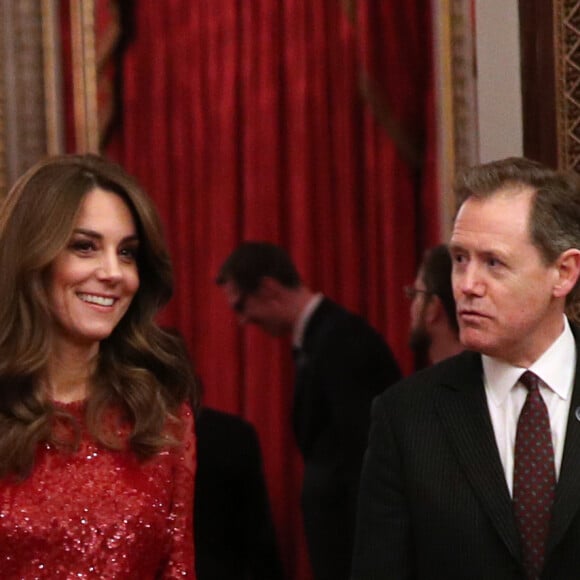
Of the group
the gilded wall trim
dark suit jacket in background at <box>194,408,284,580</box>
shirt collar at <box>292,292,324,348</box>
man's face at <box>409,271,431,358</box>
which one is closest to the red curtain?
shirt collar at <box>292,292,324,348</box>

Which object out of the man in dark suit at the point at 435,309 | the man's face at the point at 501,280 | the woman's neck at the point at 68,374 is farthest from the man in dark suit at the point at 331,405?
the man's face at the point at 501,280

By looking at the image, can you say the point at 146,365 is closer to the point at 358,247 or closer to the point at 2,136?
the point at 2,136

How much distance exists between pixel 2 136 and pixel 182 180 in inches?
40.7

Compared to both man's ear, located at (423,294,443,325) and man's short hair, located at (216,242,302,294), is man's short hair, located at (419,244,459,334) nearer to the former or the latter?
man's ear, located at (423,294,443,325)

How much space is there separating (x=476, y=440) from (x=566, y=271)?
1.24 feet

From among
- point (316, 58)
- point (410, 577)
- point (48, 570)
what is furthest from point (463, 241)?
point (316, 58)

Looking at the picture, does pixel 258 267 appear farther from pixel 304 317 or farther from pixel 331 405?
pixel 331 405

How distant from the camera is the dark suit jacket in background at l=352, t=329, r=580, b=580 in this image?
245cm

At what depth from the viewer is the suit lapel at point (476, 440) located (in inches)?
96.9

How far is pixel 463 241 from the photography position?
2.55m

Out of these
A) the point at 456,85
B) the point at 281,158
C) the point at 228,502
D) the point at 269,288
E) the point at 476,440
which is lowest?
the point at 228,502

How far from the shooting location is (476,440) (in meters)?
2.54

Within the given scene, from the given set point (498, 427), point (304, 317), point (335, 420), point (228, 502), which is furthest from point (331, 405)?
point (498, 427)

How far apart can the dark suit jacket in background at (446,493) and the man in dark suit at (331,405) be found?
153cm
